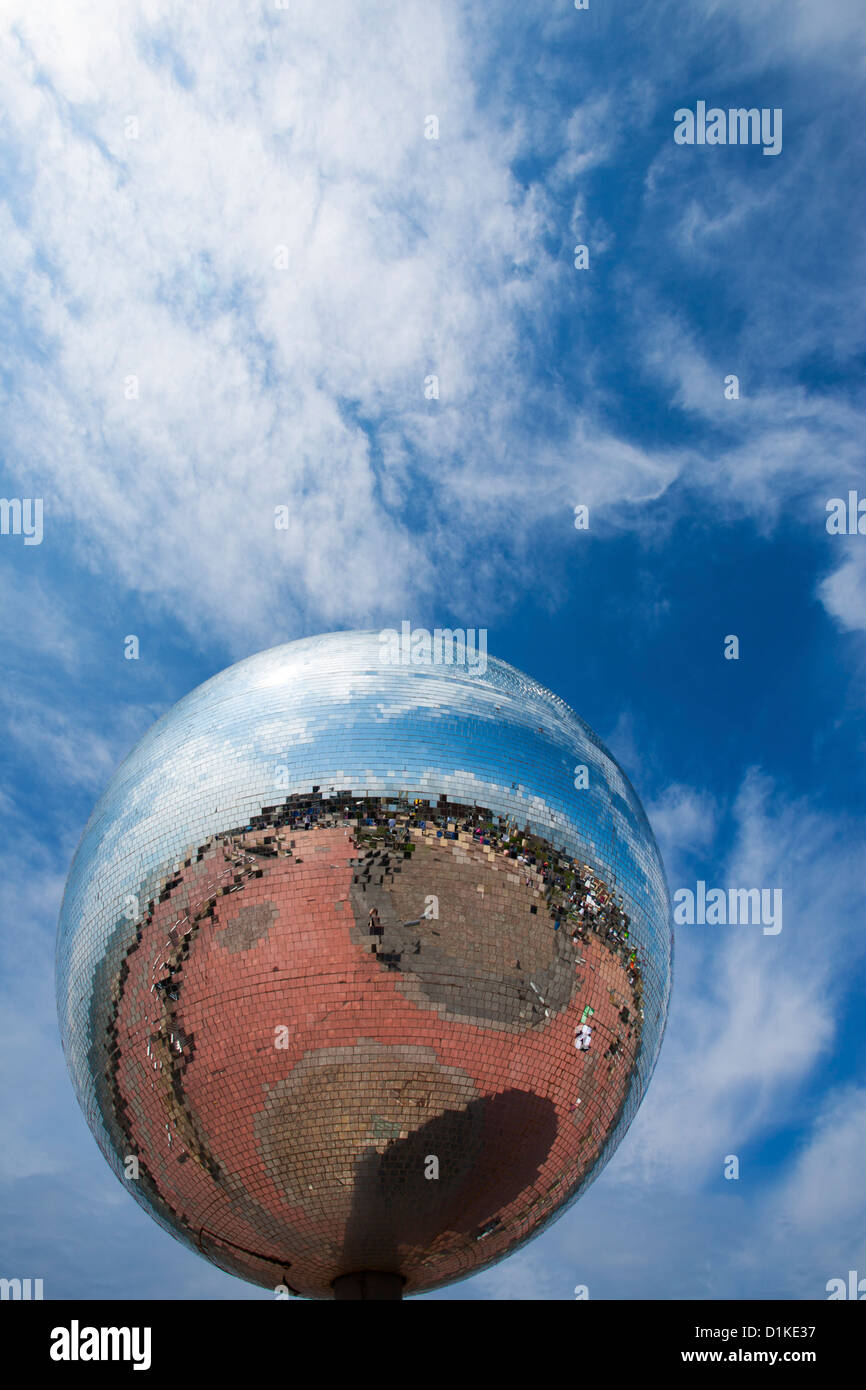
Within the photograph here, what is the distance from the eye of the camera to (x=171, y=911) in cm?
1536

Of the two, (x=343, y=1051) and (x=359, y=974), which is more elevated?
(x=359, y=974)

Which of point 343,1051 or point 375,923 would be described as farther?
point 375,923

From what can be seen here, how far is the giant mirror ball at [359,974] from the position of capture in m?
14.5

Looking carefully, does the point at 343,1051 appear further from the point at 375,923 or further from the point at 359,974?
the point at 375,923

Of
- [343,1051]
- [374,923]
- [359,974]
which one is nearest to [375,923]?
[374,923]

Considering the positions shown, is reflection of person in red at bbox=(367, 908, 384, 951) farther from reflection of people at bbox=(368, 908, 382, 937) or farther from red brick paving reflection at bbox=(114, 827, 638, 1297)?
red brick paving reflection at bbox=(114, 827, 638, 1297)

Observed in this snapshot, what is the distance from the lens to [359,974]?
568 inches

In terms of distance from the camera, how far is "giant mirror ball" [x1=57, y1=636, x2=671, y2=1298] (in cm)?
1454

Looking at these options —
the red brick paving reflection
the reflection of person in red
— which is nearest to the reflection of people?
the reflection of person in red

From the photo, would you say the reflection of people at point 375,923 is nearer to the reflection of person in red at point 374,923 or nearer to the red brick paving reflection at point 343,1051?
the reflection of person in red at point 374,923
